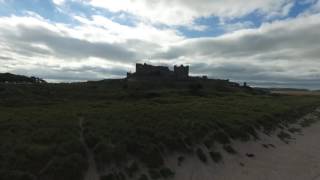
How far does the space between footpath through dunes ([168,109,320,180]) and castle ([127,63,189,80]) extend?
117 meters

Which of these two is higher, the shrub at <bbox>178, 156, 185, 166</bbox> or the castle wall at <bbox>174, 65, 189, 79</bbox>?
the castle wall at <bbox>174, 65, 189, 79</bbox>

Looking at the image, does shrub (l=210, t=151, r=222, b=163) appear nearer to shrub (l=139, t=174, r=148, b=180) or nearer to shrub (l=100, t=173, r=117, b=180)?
shrub (l=139, t=174, r=148, b=180)

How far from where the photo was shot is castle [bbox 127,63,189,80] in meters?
148

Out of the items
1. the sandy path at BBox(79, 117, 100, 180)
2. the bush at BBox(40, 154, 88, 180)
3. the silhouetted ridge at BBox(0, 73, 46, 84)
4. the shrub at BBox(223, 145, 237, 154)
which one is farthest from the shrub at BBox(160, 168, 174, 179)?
the silhouetted ridge at BBox(0, 73, 46, 84)

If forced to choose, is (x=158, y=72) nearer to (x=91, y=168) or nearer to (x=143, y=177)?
(x=143, y=177)

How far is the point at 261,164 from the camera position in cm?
2230

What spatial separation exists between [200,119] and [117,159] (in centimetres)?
1292

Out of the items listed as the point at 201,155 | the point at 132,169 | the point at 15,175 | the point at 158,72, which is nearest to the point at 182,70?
the point at 158,72

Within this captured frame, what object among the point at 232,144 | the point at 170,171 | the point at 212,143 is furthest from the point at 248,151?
the point at 170,171

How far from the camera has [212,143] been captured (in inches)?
918

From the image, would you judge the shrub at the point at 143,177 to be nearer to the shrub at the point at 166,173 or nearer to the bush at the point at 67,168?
the shrub at the point at 166,173

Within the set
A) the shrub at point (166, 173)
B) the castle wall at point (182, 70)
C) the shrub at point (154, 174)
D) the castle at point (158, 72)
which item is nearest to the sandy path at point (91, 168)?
the shrub at point (154, 174)

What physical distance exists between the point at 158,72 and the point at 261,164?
127928 mm

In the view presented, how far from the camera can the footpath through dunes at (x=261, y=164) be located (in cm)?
1928
